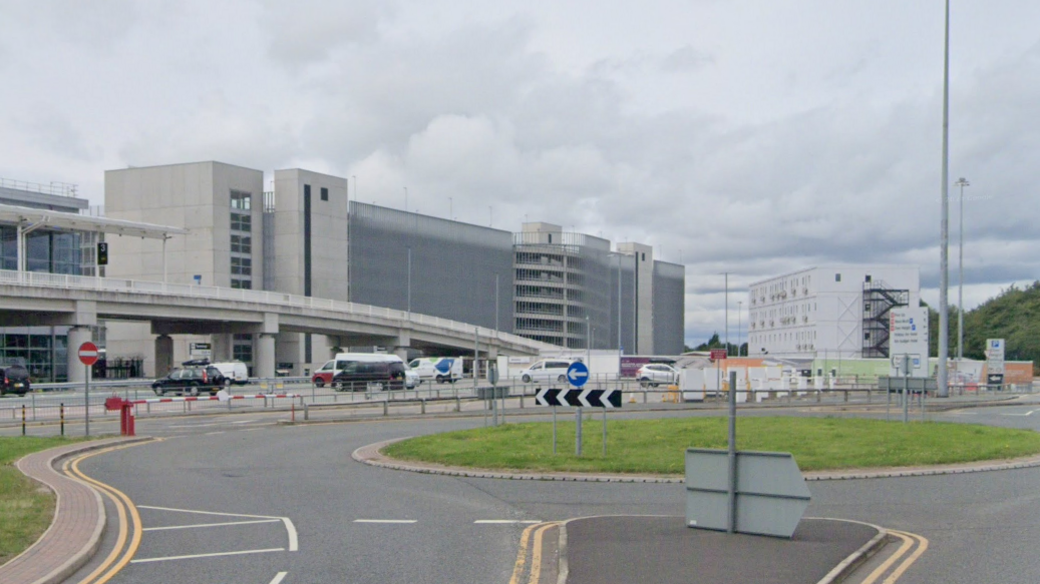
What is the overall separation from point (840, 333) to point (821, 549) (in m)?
94.6

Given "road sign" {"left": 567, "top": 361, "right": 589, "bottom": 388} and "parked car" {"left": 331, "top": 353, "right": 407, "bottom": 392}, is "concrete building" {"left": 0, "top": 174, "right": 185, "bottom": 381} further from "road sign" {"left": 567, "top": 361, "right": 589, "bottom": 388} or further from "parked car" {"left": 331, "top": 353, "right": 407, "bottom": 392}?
"road sign" {"left": 567, "top": 361, "right": 589, "bottom": 388}

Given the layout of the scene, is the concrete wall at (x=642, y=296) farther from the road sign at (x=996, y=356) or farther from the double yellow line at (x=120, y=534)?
the double yellow line at (x=120, y=534)

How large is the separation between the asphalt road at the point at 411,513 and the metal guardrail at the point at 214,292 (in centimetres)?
4335

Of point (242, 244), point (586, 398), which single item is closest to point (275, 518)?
point (586, 398)

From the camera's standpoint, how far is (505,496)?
1739 centimetres

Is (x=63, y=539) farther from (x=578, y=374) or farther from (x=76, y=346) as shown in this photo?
(x=76, y=346)

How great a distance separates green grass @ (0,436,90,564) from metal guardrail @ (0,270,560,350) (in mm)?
46500

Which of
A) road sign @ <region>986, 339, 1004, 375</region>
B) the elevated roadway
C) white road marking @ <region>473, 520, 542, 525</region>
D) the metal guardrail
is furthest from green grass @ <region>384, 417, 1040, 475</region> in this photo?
road sign @ <region>986, 339, 1004, 375</region>

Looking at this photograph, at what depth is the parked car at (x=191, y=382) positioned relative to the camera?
188 feet

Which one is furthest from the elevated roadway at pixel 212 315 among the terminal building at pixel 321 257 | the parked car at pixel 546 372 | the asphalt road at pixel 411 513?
the asphalt road at pixel 411 513

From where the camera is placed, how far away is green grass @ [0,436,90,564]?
11.9 m

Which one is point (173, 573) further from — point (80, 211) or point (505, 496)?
point (80, 211)

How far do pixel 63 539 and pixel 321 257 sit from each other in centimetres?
10194

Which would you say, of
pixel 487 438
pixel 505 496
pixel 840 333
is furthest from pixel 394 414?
pixel 840 333
